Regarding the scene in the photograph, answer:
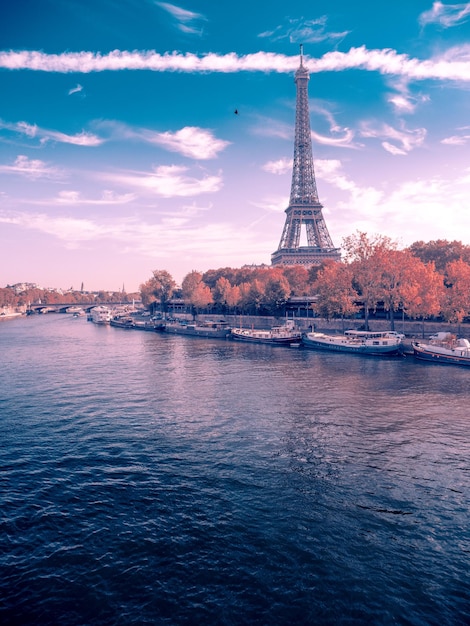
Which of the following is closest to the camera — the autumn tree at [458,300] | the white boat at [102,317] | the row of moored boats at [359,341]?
the row of moored boats at [359,341]

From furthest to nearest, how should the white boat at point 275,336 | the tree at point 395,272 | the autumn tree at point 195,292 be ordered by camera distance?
the autumn tree at point 195,292
the white boat at point 275,336
the tree at point 395,272

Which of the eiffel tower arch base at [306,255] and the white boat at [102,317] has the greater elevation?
the eiffel tower arch base at [306,255]

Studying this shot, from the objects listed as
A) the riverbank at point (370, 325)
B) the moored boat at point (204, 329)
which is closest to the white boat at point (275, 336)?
the riverbank at point (370, 325)

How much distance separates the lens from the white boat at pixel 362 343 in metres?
67.4

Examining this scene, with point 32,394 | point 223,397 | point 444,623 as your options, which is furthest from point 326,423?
point 32,394

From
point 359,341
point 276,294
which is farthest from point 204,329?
point 359,341

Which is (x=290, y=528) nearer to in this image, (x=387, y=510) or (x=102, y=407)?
(x=387, y=510)

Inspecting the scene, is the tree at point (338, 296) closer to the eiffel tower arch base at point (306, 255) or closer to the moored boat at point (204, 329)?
the moored boat at point (204, 329)

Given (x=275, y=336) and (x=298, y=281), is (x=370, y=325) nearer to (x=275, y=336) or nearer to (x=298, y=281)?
(x=275, y=336)

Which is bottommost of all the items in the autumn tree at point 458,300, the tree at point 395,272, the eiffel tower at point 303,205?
the autumn tree at point 458,300

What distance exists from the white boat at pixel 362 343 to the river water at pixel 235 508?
26.5 m

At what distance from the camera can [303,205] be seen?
6304 inches

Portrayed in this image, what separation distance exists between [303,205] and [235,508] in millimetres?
151079

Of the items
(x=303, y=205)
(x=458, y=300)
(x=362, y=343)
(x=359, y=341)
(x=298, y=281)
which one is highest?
Answer: (x=303, y=205)
